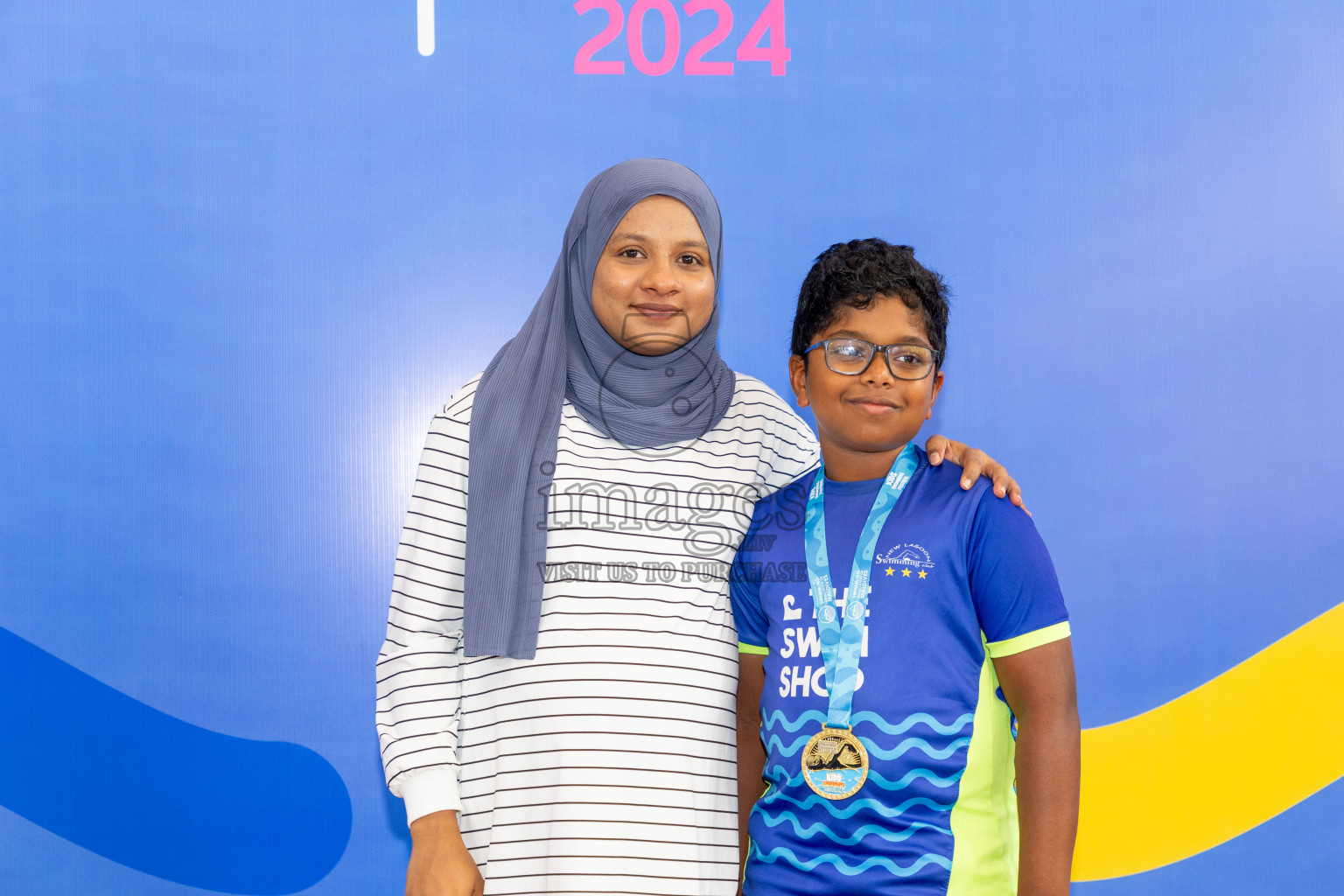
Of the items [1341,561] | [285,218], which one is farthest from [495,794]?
[1341,561]

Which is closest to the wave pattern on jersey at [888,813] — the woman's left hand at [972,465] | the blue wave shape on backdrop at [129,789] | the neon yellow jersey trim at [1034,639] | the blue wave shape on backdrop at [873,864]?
the blue wave shape on backdrop at [873,864]

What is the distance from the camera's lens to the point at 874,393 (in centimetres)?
133

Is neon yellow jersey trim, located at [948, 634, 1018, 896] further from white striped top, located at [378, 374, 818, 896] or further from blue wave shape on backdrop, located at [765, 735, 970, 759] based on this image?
white striped top, located at [378, 374, 818, 896]

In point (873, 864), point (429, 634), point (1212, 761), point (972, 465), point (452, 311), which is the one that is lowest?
point (873, 864)

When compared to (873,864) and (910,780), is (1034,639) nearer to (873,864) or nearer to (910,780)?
(910,780)

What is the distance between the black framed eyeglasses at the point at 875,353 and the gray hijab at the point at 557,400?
20 centimetres

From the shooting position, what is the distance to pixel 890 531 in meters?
1.31

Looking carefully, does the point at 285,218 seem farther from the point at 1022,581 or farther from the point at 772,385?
the point at 1022,581

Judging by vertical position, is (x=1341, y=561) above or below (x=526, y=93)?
below

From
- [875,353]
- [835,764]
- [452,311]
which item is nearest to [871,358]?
[875,353]

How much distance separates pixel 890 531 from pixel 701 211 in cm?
53

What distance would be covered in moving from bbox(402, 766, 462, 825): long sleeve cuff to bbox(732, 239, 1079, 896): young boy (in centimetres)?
41

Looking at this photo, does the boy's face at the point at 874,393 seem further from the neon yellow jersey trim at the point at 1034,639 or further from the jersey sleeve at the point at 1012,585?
the neon yellow jersey trim at the point at 1034,639

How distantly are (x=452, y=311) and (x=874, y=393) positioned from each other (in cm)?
118
